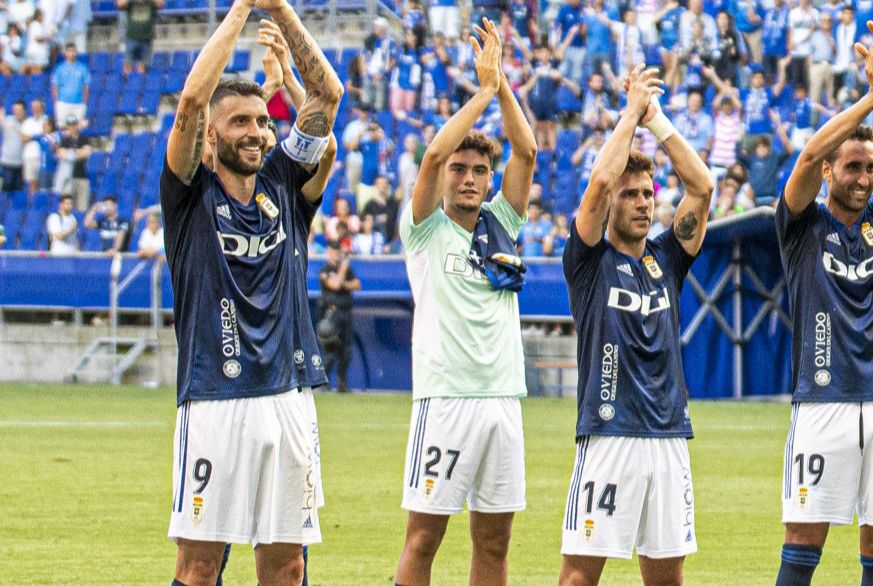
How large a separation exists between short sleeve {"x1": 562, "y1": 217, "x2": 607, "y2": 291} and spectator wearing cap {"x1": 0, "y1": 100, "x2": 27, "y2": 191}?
901 inches

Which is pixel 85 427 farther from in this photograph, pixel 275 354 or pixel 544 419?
pixel 275 354

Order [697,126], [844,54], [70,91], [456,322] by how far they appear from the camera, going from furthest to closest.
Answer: [70,91], [844,54], [697,126], [456,322]

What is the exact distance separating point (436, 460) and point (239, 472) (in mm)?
1361

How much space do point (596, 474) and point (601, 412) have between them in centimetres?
27

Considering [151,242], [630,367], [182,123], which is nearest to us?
[182,123]

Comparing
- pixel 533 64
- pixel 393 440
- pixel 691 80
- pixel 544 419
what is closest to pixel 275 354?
pixel 393 440

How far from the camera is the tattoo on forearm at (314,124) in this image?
6992 millimetres

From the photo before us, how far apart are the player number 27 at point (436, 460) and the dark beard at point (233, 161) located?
170 cm

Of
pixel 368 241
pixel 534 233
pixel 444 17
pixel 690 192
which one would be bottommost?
pixel 368 241

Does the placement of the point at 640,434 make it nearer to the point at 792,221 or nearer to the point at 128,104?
the point at 792,221

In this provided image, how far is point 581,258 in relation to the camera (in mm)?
7246

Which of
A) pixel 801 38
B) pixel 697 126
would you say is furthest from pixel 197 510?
pixel 801 38

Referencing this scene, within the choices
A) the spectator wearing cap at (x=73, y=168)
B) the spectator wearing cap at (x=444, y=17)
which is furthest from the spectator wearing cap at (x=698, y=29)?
the spectator wearing cap at (x=73, y=168)

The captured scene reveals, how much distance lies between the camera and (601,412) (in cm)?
711
